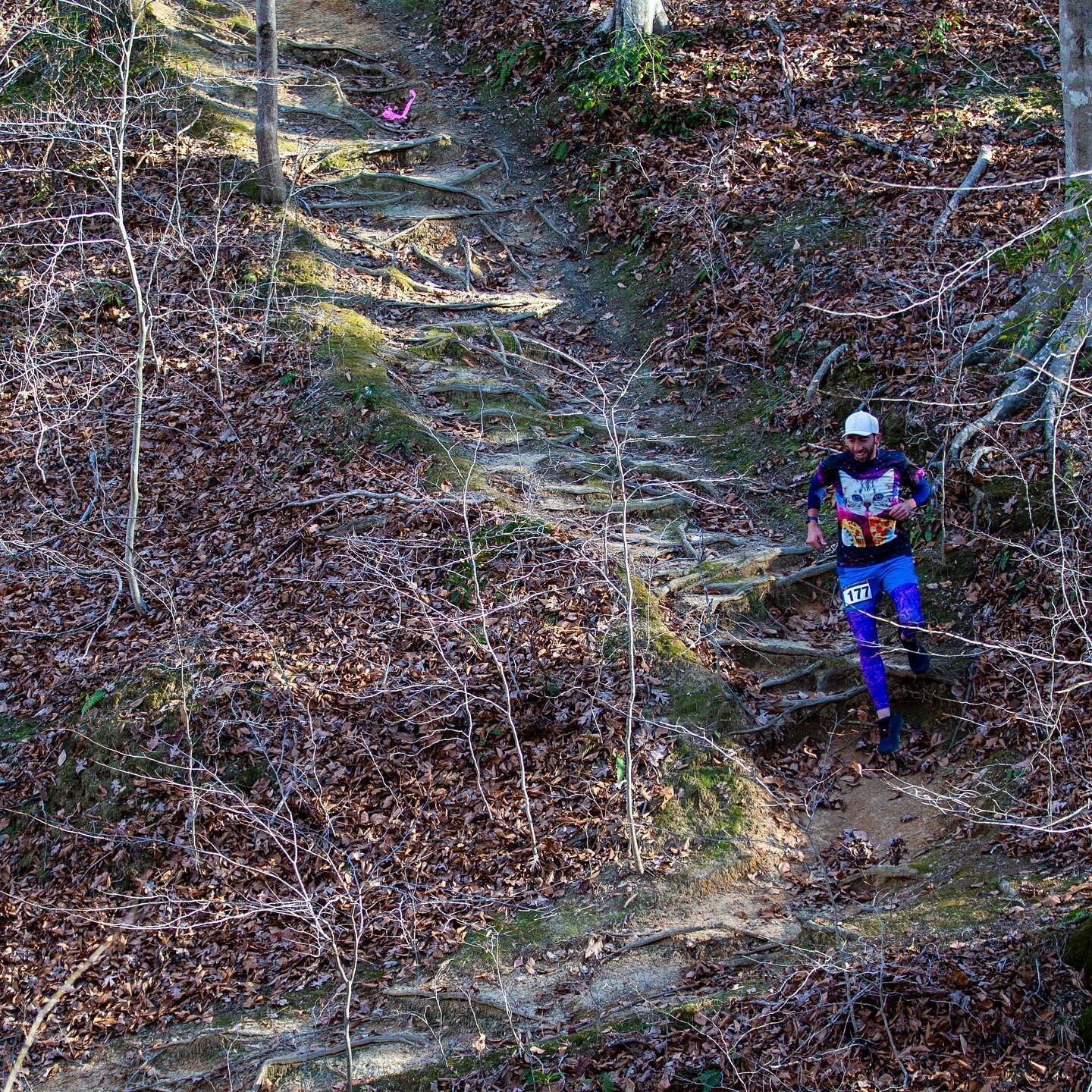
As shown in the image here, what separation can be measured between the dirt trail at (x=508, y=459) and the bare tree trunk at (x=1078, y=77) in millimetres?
3564

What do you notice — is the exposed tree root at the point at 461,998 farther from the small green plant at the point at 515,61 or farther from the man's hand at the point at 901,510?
the small green plant at the point at 515,61

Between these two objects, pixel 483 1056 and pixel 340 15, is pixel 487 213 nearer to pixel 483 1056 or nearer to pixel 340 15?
pixel 340 15

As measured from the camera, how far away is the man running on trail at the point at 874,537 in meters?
6.70

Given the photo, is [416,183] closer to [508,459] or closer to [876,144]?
[508,459]

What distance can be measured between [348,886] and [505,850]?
105 cm

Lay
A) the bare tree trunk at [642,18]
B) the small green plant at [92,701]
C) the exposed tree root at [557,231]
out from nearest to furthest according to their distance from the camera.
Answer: the small green plant at [92,701] → the exposed tree root at [557,231] → the bare tree trunk at [642,18]

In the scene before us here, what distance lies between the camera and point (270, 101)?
12.3 metres

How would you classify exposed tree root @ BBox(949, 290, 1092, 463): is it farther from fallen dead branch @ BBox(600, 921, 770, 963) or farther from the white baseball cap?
fallen dead branch @ BBox(600, 921, 770, 963)

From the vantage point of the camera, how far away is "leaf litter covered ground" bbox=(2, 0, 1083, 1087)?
5.39 m

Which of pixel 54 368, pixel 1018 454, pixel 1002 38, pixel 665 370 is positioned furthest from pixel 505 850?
pixel 1002 38

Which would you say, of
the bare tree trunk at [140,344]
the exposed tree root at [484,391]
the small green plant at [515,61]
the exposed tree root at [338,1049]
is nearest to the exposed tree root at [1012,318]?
the exposed tree root at [484,391]

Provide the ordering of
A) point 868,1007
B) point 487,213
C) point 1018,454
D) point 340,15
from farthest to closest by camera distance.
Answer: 1. point 340,15
2. point 487,213
3. point 1018,454
4. point 868,1007

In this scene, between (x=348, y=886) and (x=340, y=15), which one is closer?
(x=348, y=886)

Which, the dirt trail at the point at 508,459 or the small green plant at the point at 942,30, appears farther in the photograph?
the small green plant at the point at 942,30
